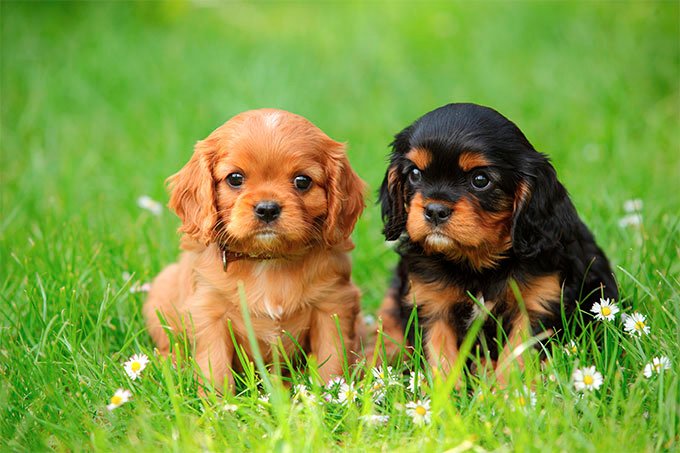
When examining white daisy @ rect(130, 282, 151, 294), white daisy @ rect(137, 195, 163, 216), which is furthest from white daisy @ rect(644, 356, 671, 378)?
white daisy @ rect(137, 195, 163, 216)

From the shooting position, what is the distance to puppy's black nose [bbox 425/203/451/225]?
3529 millimetres

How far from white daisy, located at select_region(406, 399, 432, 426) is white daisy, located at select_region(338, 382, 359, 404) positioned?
0.23 m

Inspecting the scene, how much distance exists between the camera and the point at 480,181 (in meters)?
3.64

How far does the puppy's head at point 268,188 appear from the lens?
3.63 metres

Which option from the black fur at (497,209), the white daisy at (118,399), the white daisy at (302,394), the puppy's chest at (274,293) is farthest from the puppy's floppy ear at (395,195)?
the white daisy at (118,399)

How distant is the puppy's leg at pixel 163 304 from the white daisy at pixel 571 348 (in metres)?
1.88

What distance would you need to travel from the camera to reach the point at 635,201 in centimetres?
541

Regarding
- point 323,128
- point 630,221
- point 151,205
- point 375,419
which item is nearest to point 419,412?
point 375,419

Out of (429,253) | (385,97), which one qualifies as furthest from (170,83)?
(429,253)

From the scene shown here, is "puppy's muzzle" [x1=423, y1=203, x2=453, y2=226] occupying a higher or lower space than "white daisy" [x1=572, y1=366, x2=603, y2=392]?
higher

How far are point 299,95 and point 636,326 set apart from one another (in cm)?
541

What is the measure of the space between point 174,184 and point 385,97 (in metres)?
5.06

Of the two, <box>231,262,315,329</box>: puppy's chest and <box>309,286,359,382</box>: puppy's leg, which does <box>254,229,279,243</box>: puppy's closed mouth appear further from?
<box>309,286,359,382</box>: puppy's leg

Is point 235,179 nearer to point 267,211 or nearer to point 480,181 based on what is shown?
point 267,211
